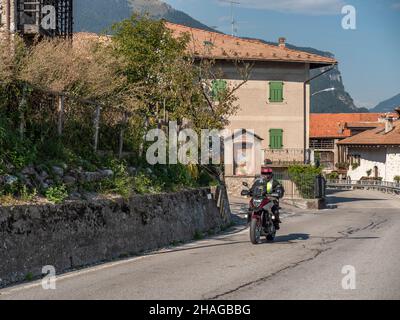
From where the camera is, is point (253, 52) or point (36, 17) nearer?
point (36, 17)

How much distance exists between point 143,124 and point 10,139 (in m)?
7.05

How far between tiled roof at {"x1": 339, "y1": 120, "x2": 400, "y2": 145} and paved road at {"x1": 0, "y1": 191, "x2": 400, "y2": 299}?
54.5 m

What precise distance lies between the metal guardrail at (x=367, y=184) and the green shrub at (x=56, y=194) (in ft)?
156

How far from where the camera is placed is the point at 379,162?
238 feet

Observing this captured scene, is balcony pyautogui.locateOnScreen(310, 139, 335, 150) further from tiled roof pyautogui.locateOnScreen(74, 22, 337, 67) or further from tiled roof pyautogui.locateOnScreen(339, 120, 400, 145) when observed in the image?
tiled roof pyautogui.locateOnScreen(74, 22, 337, 67)

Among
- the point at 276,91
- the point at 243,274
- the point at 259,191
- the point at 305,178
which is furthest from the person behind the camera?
the point at 276,91

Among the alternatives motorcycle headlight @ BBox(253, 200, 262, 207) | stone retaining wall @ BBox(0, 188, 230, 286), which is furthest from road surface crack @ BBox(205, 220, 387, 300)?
stone retaining wall @ BBox(0, 188, 230, 286)

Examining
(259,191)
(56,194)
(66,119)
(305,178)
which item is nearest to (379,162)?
(305,178)

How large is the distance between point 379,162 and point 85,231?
64.1 m

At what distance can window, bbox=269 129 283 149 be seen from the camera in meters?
48.9

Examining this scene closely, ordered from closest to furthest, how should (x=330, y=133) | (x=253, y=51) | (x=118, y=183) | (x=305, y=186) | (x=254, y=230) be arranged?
(x=118, y=183), (x=254, y=230), (x=305, y=186), (x=253, y=51), (x=330, y=133)

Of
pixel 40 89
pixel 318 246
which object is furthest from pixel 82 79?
pixel 318 246

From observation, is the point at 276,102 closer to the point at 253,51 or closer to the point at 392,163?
the point at 253,51

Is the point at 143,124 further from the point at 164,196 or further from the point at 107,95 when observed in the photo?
the point at 164,196
